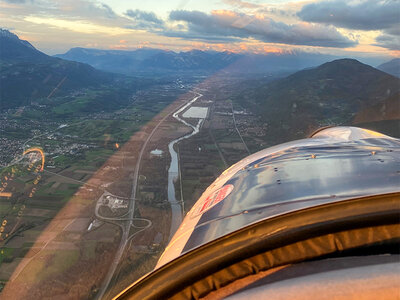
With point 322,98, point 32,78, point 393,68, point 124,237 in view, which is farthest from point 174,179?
point 393,68

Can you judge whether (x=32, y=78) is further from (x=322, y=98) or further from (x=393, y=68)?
(x=393, y=68)

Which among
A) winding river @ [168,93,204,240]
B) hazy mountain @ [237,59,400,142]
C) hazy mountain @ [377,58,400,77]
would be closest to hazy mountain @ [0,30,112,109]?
winding river @ [168,93,204,240]

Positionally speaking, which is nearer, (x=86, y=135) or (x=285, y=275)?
(x=285, y=275)

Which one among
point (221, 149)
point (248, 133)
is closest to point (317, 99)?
point (248, 133)

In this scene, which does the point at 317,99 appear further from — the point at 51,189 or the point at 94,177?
the point at 51,189

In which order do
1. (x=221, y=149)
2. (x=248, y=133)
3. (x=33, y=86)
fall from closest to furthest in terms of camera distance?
(x=221, y=149) < (x=248, y=133) < (x=33, y=86)

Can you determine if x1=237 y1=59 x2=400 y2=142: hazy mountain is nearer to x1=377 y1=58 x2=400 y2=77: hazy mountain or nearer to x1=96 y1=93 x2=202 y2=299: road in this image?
x1=377 y1=58 x2=400 y2=77: hazy mountain
